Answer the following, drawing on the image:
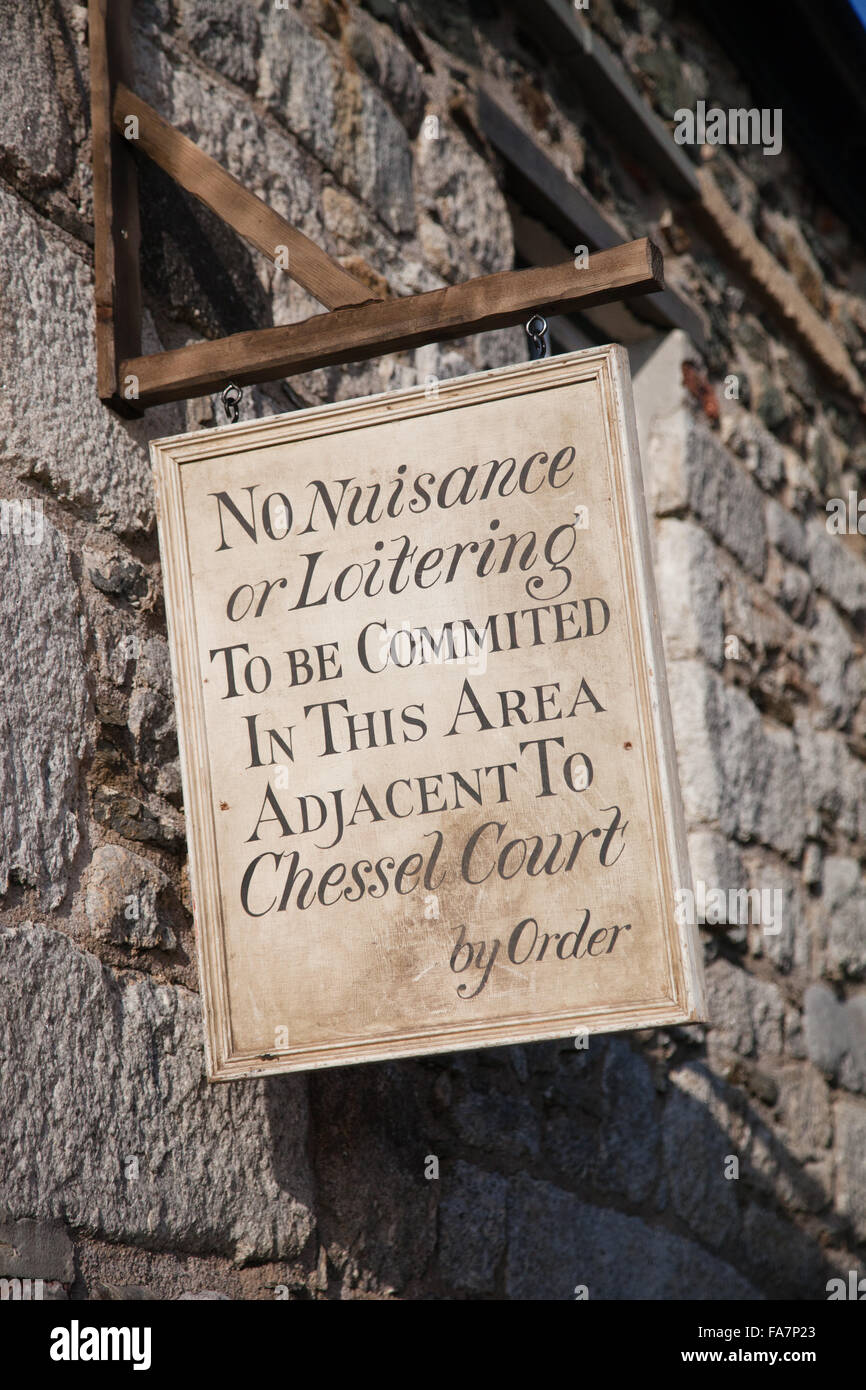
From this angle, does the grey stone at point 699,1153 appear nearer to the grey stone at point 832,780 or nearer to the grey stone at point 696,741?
the grey stone at point 696,741

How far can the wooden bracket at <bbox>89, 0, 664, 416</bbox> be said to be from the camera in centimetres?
189

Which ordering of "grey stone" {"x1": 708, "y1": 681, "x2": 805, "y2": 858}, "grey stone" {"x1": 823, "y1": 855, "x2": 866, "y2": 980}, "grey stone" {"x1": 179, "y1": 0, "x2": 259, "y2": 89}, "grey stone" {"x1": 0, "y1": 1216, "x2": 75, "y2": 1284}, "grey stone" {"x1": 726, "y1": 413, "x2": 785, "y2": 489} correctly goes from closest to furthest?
1. "grey stone" {"x1": 0, "y1": 1216, "x2": 75, "y2": 1284}
2. "grey stone" {"x1": 179, "y1": 0, "x2": 259, "y2": 89}
3. "grey stone" {"x1": 708, "y1": 681, "x2": 805, "y2": 858}
4. "grey stone" {"x1": 823, "y1": 855, "x2": 866, "y2": 980}
5. "grey stone" {"x1": 726, "y1": 413, "x2": 785, "y2": 489}

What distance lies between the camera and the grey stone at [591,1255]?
2520 millimetres

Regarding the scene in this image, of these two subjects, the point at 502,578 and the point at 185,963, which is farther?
the point at 185,963

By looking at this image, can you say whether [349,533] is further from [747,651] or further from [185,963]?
[747,651]

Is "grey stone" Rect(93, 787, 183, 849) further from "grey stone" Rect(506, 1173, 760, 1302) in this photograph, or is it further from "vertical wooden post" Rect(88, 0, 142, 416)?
"grey stone" Rect(506, 1173, 760, 1302)

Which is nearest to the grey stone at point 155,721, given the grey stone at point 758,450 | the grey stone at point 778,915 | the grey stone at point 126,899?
the grey stone at point 126,899

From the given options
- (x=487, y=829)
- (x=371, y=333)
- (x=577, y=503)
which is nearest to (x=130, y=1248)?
(x=487, y=829)

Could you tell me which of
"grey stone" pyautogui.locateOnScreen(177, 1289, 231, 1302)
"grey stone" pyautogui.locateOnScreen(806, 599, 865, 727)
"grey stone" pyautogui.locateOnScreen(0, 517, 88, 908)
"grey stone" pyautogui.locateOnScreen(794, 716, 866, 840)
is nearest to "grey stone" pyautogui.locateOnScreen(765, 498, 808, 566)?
"grey stone" pyautogui.locateOnScreen(806, 599, 865, 727)

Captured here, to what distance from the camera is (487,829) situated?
176 centimetres

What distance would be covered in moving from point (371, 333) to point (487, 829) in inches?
26.5

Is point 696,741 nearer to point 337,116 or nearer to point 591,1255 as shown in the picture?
point 591,1255

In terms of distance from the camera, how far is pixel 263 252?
2053mm

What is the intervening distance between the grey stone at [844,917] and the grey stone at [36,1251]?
2556 millimetres
